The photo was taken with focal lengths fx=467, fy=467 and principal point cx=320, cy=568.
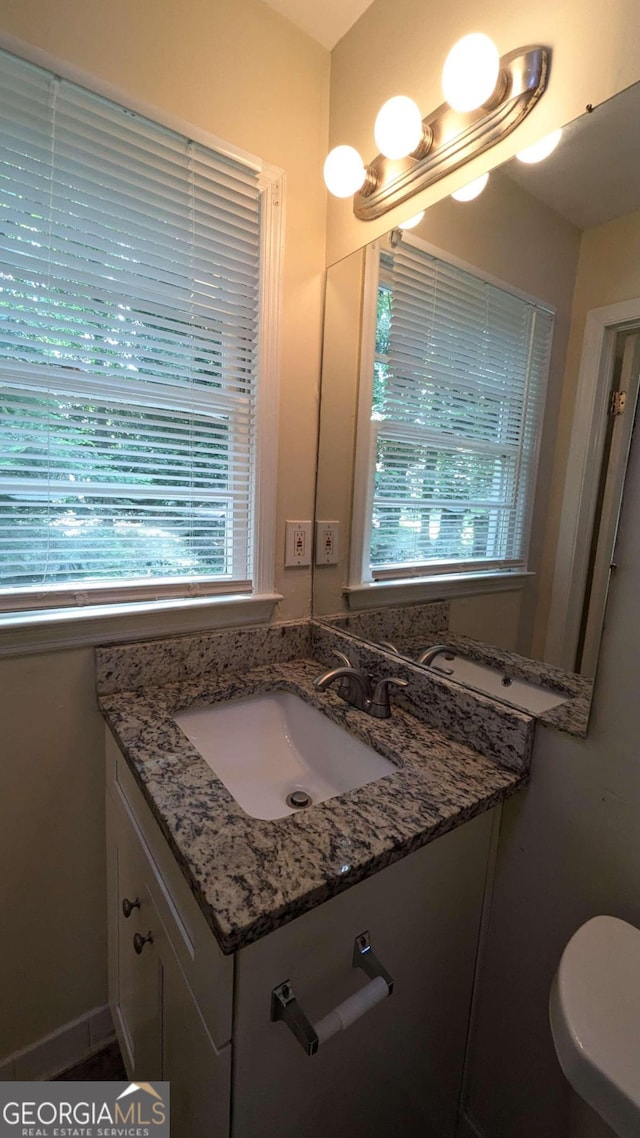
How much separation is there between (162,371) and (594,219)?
0.90 metres

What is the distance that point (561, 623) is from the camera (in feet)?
2.80

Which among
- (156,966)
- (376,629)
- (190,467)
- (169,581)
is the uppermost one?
(190,467)

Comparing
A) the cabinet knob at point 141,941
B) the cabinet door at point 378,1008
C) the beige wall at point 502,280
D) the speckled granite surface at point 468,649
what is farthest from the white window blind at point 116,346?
the cabinet door at point 378,1008

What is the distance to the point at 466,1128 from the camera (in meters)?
1.03

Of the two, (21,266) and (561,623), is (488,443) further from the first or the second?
(21,266)

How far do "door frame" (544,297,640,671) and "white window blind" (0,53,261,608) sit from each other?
2.55ft

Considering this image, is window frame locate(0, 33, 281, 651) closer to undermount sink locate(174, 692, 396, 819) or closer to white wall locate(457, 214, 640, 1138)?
undermount sink locate(174, 692, 396, 819)

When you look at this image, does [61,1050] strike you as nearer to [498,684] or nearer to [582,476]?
[498,684]

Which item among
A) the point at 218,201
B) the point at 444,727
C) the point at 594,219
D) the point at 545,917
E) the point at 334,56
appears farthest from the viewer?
the point at 334,56

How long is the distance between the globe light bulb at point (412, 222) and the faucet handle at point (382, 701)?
3.51 feet

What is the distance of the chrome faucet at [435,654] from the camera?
1071mm

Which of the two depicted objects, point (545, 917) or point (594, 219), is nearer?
point (594, 219)

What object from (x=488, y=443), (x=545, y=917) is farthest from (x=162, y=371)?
(x=545, y=917)

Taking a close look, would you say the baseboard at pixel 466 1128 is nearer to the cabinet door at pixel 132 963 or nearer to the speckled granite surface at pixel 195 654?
the cabinet door at pixel 132 963
